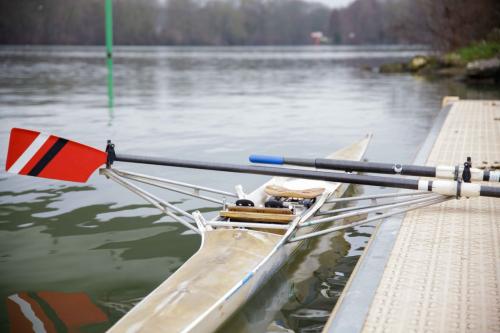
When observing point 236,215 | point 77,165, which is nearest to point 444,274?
point 236,215

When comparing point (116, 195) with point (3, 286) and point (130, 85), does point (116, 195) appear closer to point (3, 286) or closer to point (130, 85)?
point (3, 286)

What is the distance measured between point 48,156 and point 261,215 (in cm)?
271

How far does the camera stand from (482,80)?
111ft

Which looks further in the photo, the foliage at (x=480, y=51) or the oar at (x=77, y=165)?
the foliage at (x=480, y=51)

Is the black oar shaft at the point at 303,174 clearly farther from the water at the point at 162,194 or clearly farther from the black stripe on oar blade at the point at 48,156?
the water at the point at 162,194

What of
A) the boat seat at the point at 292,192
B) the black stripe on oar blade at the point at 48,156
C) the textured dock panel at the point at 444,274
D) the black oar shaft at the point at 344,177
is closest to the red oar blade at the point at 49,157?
the black stripe on oar blade at the point at 48,156

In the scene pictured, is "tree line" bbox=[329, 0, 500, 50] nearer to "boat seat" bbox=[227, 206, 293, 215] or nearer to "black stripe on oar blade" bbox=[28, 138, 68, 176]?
"boat seat" bbox=[227, 206, 293, 215]

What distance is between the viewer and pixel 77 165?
296 inches

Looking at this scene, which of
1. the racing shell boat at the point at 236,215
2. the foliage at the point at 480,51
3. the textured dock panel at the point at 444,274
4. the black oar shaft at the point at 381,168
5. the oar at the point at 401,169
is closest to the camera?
the textured dock panel at the point at 444,274

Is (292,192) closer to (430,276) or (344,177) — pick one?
(344,177)

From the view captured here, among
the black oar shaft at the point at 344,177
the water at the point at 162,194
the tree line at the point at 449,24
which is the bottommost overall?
the water at the point at 162,194

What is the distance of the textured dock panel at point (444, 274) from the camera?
4703 mm

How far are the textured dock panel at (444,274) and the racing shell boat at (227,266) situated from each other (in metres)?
1.17

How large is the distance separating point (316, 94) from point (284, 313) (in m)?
23.8
